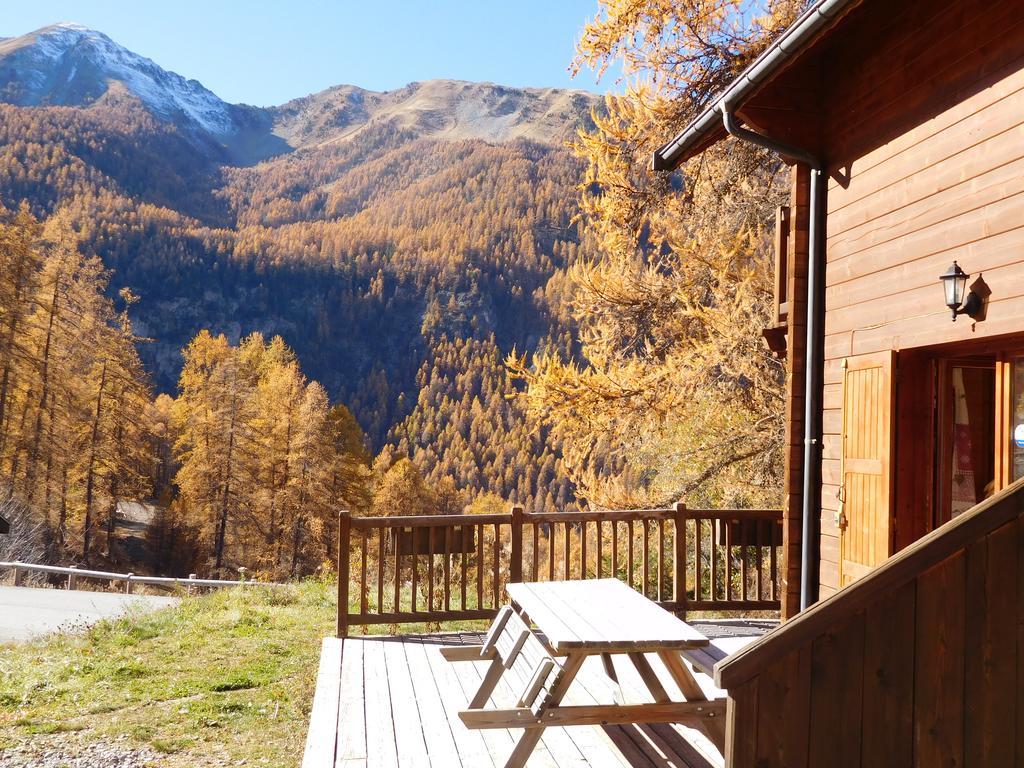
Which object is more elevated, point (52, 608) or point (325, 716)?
point (325, 716)

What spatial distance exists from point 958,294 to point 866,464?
51.0 inches

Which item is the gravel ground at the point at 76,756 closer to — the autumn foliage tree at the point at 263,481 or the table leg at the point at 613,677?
the table leg at the point at 613,677

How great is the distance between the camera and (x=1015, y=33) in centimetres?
416

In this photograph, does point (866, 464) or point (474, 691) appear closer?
point (866, 464)

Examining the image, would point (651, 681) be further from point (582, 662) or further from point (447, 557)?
point (447, 557)

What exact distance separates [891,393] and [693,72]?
7.82m

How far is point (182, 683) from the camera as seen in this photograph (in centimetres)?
636

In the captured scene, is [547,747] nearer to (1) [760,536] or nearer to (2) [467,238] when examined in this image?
(1) [760,536]

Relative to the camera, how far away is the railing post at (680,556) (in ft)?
25.5

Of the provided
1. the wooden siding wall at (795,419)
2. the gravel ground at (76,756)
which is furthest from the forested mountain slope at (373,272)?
the gravel ground at (76,756)

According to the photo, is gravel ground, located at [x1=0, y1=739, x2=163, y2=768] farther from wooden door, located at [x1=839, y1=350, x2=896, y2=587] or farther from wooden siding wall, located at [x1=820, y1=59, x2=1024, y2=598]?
wooden siding wall, located at [x1=820, y1=59, x2=1024, y2=598]

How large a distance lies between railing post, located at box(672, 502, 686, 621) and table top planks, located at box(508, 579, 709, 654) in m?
2.57

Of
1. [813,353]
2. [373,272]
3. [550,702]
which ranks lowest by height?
[550,702]

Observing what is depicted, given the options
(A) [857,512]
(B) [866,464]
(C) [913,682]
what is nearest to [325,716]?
(C) [913,682]
